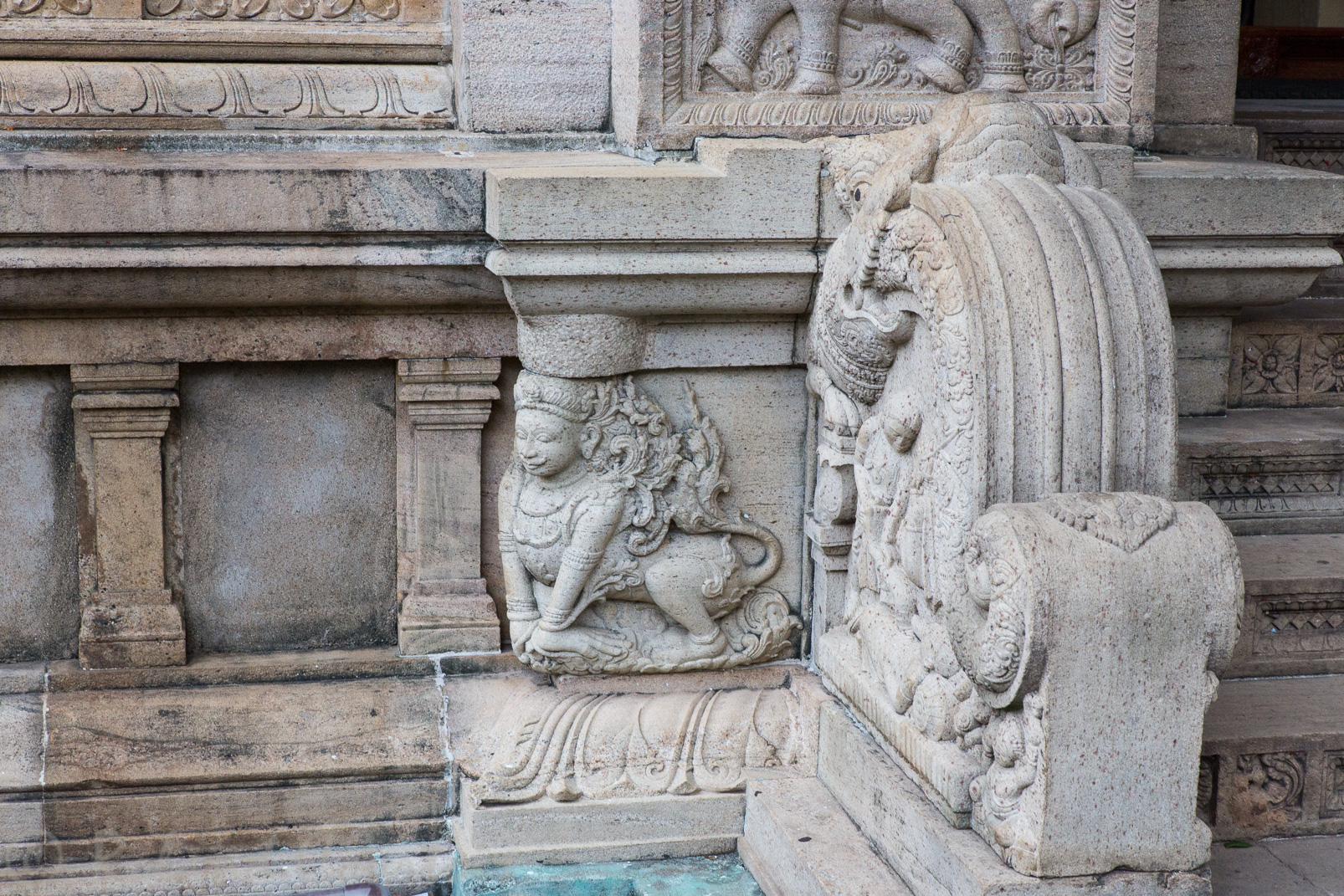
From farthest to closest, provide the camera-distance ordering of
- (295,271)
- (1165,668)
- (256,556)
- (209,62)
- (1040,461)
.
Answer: (209,62)
(256,556)
(295,271)
(1040,461)
(1165,668)

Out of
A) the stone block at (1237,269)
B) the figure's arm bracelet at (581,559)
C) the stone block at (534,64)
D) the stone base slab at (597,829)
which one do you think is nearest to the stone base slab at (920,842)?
the stone base slab at (597,829)

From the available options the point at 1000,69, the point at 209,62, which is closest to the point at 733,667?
the point at 1000,69

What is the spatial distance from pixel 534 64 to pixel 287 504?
123cm

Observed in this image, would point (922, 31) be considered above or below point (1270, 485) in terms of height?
above

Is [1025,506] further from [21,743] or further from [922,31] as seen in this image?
[21,743]

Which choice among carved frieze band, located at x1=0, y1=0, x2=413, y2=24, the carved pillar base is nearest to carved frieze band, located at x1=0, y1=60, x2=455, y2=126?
carved frieze band, located at x1=0, y1=0, x2=413, y2=24

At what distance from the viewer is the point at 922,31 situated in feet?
10.9

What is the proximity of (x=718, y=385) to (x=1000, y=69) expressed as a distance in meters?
1.06

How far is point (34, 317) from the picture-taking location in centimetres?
300

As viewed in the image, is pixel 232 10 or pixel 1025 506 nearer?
pixel 1025 506

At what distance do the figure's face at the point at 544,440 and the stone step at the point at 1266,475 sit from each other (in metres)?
1.53

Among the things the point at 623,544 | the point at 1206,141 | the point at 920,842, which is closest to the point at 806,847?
the point at 920,842

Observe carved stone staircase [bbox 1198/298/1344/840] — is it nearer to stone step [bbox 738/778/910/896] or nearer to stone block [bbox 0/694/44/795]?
stone step [bbox 738/778/910/896]

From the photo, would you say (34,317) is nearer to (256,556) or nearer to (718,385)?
(256,556)
